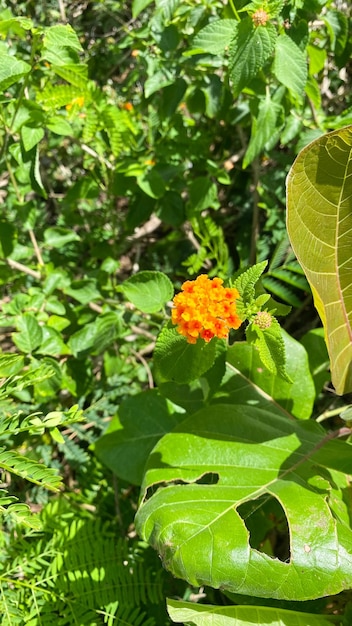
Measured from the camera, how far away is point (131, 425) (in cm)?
144

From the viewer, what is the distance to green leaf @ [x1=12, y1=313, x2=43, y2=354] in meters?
1.37

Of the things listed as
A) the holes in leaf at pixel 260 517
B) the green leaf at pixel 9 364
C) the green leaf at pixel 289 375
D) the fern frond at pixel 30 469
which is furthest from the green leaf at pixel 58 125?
the holes in leaf at pixel 260 517

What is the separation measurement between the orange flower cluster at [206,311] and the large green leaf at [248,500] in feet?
1.07

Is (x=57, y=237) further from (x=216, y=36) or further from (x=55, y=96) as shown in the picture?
(x=216, y=36)

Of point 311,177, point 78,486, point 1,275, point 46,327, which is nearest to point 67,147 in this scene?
point 1,275

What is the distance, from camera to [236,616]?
1051mm

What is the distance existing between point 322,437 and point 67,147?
5.24 feet

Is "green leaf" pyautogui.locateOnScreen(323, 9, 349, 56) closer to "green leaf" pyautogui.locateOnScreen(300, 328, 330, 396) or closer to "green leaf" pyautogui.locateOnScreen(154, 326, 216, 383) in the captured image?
"green leaf" pyautogui.locateOnScreen(300, 328, 330, 396)

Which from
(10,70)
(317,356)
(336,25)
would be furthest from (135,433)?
(336,25)

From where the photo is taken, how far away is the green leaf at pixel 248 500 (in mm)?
947

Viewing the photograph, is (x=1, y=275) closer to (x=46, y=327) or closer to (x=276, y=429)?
(x=46, y=327)

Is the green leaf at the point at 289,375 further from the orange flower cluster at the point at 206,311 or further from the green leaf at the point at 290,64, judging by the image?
the green leaf at the point at 290,64

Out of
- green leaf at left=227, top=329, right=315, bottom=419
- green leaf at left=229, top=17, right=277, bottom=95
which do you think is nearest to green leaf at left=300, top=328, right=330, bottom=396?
green leaf at left=227, top=329, right=315, bottom=419

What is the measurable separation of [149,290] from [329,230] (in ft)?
1.29
